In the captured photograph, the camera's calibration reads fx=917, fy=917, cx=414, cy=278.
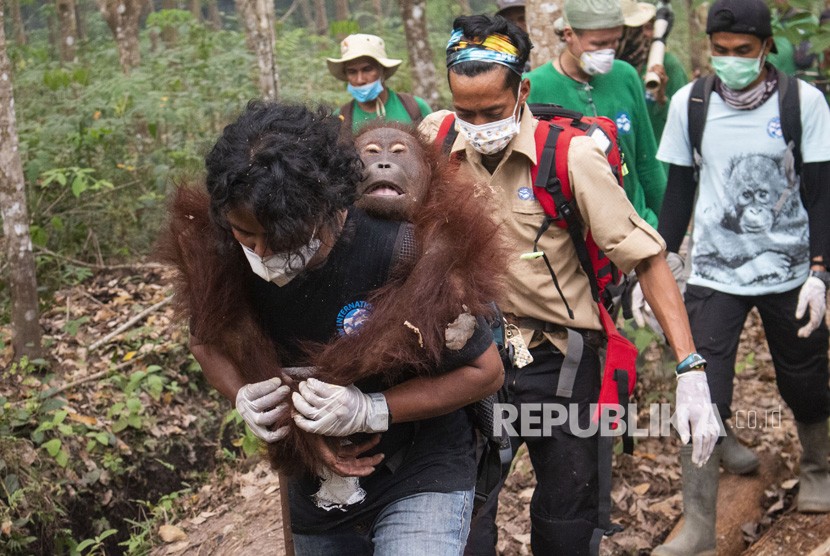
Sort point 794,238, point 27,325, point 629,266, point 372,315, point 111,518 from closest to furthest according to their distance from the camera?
point 372,315
point 629,266
point 794,238
point 111,518
point 27,325

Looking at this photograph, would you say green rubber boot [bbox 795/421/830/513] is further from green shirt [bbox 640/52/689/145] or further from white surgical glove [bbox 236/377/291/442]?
white surgical glove [bbox 236/377/291/442]

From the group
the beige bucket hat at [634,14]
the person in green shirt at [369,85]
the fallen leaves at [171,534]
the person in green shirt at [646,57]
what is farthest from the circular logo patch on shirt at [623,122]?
the fallen leaves at [171,534]

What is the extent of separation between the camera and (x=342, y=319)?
2586mm

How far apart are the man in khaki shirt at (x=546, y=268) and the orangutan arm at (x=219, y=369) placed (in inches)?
42.7

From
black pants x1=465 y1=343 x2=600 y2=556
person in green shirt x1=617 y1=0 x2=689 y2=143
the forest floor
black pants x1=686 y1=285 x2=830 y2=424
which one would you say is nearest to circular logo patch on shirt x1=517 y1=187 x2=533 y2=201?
black pants x1=465 y1=343 x2=600 y2=556

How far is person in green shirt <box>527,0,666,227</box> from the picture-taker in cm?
497

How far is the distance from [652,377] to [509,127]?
3.41m

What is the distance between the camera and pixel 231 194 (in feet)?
7.47

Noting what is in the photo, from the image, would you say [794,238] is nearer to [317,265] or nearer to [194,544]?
[317,265]

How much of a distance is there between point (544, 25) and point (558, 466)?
361 centimetres

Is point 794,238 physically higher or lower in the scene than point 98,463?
higher

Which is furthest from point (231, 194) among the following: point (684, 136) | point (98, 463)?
point (98, 463)

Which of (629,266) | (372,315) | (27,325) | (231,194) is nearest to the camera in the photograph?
(231,194)

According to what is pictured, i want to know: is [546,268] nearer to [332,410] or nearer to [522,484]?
[332,410]
